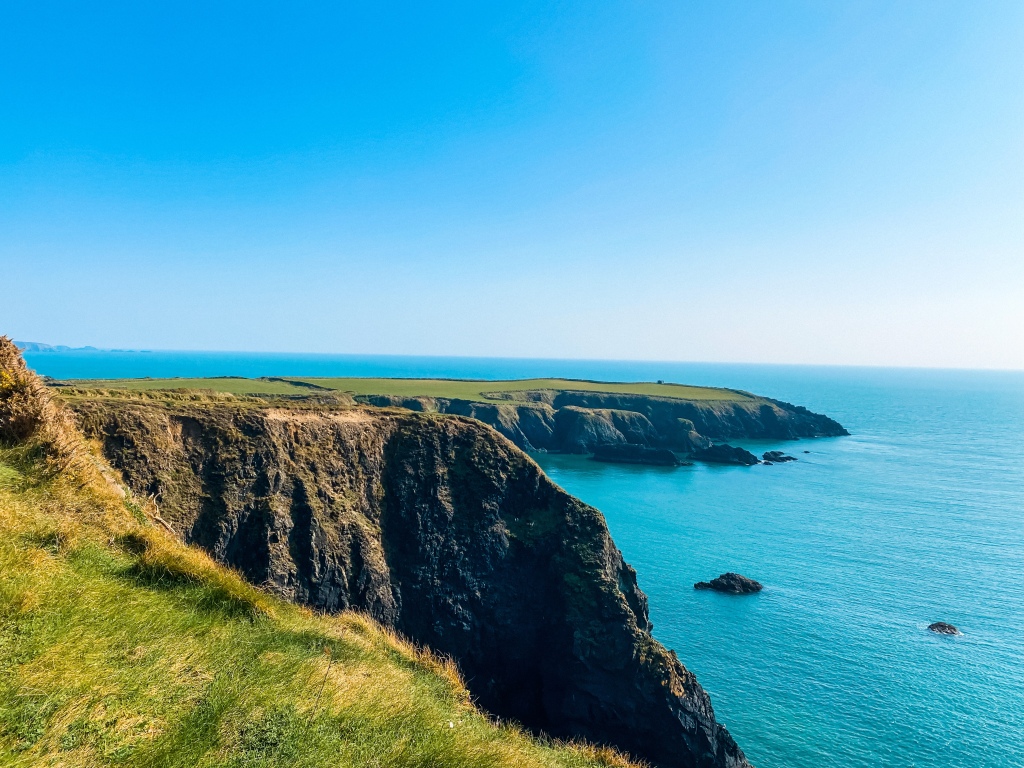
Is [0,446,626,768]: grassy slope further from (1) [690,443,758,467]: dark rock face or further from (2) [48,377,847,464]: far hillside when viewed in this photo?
(1) [690,443,758,467]: dark rock face

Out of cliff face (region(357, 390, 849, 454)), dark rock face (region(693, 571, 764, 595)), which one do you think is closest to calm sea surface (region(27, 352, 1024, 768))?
dark rock face (region(693, 571, 764, 595))

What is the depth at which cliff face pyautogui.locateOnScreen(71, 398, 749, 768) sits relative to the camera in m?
30.0

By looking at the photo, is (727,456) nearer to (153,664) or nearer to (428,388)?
(428,388)

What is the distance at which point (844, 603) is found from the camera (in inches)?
1880

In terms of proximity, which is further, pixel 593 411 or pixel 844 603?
pixel 593 411

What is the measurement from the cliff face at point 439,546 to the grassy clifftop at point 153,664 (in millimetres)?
19490

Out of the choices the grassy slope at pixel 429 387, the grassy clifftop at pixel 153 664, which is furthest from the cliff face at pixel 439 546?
the grassy slope at pixel 429 387

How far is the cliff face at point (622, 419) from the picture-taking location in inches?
4708

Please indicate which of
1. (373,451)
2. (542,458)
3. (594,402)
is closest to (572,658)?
(373,451)

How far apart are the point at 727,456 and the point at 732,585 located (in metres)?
72.0

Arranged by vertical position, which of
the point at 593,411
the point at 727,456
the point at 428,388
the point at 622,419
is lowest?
the point at 727,456

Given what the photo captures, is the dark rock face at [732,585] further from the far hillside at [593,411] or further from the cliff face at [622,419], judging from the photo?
the cliff face at [622,419]

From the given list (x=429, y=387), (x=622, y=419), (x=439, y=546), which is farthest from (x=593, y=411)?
(x=439, y=546)

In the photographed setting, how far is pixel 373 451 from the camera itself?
40.6 meters
